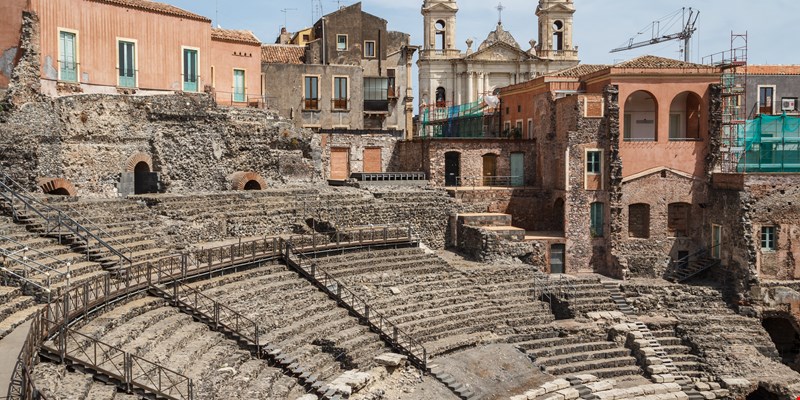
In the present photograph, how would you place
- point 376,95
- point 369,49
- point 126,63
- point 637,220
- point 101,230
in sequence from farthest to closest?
point 369,49
point 376,95
point 637,220
point 126,63
point 101,230

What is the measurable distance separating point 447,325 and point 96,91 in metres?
14.5

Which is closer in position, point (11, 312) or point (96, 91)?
point (11, 312)

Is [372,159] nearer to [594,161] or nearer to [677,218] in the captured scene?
[594,161]

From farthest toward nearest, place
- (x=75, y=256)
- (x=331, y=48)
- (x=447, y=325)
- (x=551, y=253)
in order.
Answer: (x=331, y=48)
(x=551, y=253)
(x=447, y=325)
(x=75, y=256)

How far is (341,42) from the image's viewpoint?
4222cm

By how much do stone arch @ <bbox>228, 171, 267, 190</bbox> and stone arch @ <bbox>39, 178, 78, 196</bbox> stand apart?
647 cm

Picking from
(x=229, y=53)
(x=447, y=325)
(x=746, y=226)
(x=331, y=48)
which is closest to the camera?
(x=447, y=325)

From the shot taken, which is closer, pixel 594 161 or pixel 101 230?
pixel 101 230

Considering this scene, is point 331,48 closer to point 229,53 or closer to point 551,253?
point 229,53

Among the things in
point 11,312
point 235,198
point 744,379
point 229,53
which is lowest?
point 744,379

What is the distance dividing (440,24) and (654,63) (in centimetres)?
2157

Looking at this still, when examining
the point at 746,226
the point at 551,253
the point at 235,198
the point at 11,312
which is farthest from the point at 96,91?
the point at 746,226

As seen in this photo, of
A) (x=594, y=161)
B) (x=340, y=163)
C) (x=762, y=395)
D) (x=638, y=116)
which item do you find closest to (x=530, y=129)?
(x=638, y=116)

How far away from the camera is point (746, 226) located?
102 feet
